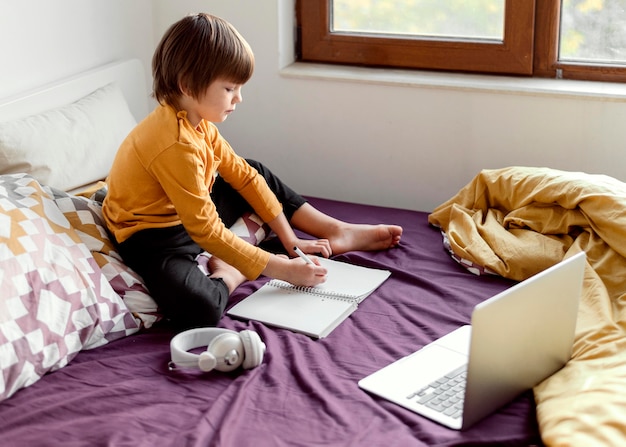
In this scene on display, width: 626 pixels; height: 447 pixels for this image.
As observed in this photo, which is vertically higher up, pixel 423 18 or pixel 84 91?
pixel 423 18

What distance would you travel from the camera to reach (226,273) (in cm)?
186

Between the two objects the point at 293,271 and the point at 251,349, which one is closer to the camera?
the point at 251,349

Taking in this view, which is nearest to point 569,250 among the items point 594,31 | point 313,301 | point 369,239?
point 369,239

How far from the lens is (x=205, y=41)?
5.58 feet

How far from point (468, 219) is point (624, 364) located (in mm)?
→ 638

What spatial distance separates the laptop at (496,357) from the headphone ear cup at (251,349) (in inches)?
7.9

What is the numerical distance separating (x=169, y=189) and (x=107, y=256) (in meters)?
0.20

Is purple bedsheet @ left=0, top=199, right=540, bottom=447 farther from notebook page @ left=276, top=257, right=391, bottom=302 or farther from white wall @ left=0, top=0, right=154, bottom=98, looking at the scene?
white wall @ left=0, top=0, right=154, bottom=98

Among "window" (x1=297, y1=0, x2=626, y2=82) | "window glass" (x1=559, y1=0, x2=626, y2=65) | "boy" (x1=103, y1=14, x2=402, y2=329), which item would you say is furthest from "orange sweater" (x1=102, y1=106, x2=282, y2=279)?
"window glass" (x1=559, y1=0, x2=626, y2=65)

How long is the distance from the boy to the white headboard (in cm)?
36

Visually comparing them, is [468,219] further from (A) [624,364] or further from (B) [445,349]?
(A) [624,364]

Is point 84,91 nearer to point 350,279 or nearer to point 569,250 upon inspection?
point 350,279

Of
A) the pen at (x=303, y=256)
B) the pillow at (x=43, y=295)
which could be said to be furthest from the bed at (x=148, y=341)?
the pen at (x=303, y=256)

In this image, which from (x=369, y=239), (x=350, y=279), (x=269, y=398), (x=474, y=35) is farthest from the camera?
(x=474, y=35)
